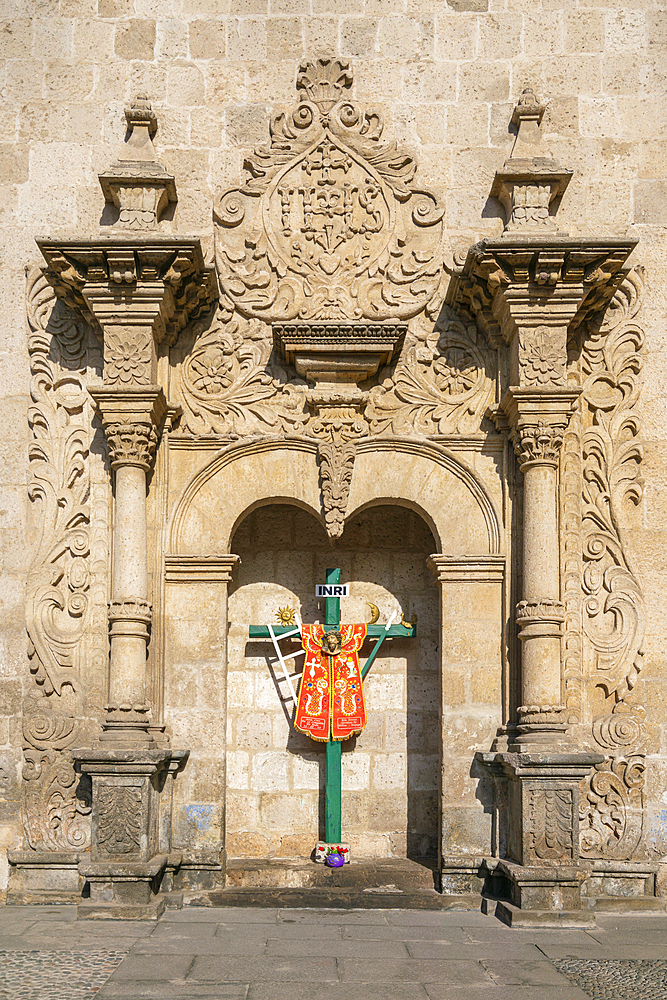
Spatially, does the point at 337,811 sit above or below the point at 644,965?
above

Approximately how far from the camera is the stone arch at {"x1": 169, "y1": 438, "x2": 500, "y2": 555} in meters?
7.68

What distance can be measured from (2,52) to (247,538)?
408 centimetres

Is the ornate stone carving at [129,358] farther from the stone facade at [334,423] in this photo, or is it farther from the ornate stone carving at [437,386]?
the ornate stone carving at [437,386]

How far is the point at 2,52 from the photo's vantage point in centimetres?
808

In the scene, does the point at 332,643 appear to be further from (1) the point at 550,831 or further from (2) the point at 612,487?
(2) the point at 612,487

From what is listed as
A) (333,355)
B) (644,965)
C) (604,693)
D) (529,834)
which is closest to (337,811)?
(529,834)

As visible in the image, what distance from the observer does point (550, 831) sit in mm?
6859

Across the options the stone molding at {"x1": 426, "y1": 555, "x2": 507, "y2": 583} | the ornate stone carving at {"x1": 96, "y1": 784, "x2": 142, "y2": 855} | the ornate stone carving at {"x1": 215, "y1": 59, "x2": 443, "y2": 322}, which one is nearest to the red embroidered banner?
the stone molding at {"x1": 426, "y1": 555, "x2": 507, "y2": 583}

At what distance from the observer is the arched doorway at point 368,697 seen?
320 inches

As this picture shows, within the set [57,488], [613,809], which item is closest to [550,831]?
[613,809]

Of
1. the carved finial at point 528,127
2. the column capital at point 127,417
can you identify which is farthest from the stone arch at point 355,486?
the carved finial at point 528,127

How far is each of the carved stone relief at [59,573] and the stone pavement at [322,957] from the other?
76 centimetres

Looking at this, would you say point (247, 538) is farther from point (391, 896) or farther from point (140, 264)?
point (391, 896)

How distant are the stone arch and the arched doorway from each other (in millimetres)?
281
